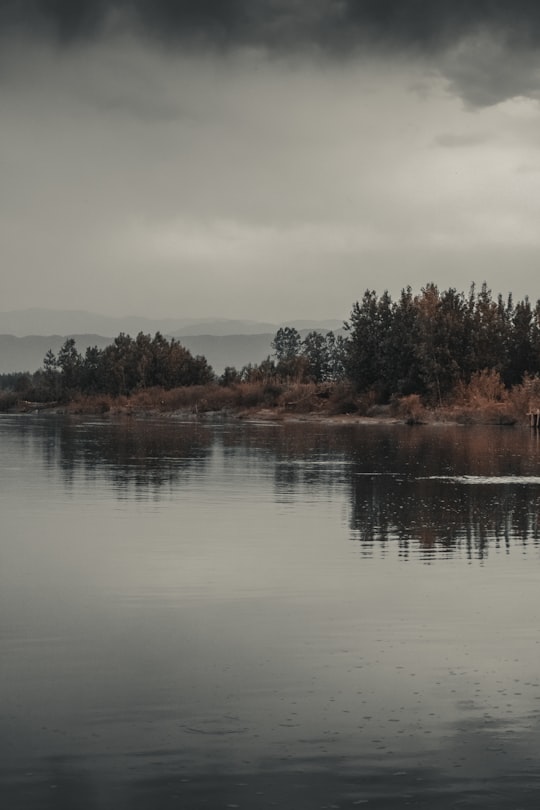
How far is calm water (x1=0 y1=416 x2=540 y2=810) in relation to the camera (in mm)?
6594

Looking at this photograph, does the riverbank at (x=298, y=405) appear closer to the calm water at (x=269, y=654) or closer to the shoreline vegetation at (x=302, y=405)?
the shoreline vegetation at (x=302, y=405)

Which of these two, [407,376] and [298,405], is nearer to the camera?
[407,376]

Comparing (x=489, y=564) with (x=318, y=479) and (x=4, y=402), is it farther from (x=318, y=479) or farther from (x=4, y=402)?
(x=4, y=402)

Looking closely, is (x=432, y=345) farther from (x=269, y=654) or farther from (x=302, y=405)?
(x=269, y=654)

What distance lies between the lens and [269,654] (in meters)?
9.59

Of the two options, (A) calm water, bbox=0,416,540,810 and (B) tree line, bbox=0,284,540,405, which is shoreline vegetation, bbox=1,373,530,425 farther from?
(A) calm water, bbox=0,416,540,810

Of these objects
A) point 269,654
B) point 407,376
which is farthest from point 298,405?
point 269,654

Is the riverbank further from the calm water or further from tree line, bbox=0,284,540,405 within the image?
the calm water

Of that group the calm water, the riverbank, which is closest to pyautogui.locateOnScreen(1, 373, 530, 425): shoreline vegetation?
the riverbank

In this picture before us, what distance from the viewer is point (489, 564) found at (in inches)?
579

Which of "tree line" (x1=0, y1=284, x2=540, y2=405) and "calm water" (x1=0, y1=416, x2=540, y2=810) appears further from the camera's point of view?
"tree line" (x1=0, y1=284, x2=540, y2=405)

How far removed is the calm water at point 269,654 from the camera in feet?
21.6

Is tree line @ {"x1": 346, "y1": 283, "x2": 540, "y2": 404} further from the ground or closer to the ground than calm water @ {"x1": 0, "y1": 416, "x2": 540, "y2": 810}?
further from the ground

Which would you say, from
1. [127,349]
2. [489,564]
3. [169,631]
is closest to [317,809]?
[169,631]
